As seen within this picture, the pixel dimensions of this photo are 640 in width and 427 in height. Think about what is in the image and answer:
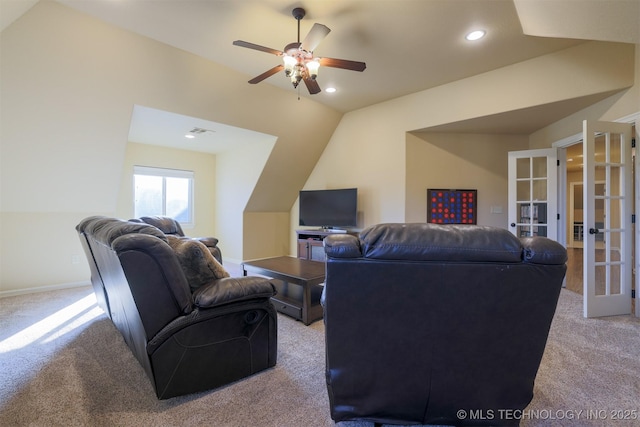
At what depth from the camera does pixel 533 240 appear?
114 centimetres

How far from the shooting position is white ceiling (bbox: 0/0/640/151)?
2.07 m

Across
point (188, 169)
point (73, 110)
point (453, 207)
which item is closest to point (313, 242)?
Result: point (453, 207)

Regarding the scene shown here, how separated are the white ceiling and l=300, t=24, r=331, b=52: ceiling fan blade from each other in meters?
0.38

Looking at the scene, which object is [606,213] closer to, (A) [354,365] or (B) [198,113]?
(A) [354,365]

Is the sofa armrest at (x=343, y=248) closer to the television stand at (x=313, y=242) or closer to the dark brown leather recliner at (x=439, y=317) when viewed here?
the dark brown leather recliner at (x=439, y=317)

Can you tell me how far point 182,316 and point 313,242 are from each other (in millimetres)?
3766

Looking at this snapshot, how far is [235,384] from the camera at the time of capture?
71.2 inches

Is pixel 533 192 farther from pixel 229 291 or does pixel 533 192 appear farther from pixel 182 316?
pixel 182 316

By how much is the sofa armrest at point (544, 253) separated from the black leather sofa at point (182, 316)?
4.63 ft

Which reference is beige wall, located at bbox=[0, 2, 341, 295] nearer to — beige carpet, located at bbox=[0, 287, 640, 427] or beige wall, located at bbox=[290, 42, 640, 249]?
beige wall, located at bbox=[290, 42, 640, 249]

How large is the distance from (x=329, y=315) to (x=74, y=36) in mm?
3476

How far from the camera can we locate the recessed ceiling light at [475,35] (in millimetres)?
2882

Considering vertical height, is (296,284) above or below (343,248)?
below

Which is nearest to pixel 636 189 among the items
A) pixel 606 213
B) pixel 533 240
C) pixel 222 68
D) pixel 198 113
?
pixel 606 213
